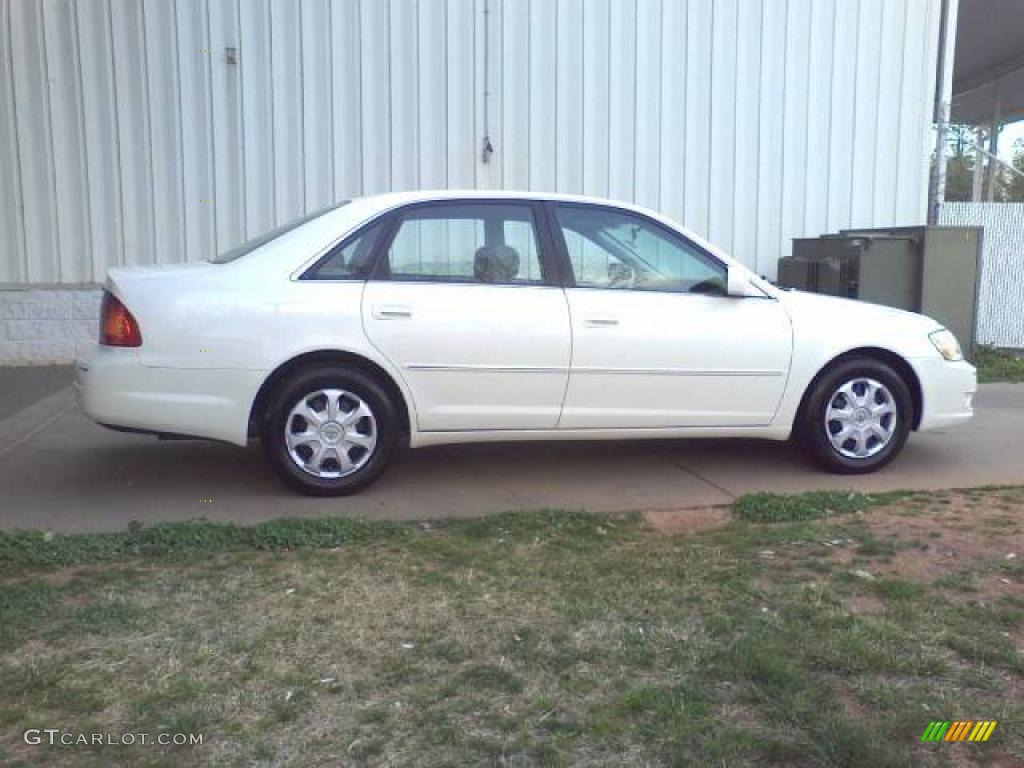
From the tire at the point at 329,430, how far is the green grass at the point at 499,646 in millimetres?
550

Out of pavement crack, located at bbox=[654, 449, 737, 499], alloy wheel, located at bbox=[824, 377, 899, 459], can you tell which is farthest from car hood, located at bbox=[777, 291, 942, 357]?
pavement crack, located at bbox=[654, 449, 737, 499]

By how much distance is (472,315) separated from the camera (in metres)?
5.18

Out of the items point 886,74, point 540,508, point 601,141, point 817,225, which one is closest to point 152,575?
point 540,508

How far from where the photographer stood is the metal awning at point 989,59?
1326 centimetres

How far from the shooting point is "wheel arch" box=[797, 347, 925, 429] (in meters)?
5.68

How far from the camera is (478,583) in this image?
13.2ft

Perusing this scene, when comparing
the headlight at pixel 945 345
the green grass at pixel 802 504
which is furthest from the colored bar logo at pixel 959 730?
the headlight at pixel 945 345

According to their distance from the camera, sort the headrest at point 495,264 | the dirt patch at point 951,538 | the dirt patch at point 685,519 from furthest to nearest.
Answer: the headrest at point 495,264 < the dirt patch at point 685,519 < the dirt patch at point 951,538

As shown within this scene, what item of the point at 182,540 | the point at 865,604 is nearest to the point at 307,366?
the point at 182,540

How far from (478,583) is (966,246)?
23.6 feet

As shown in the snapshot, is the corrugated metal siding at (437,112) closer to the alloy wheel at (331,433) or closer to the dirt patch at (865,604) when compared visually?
the alloy wheel at (331,433)

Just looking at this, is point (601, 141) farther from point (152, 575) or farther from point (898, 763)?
point (898, 763)

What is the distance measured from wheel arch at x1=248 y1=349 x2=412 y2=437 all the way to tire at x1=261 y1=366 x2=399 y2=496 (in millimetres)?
38

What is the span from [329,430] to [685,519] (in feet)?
6.11
